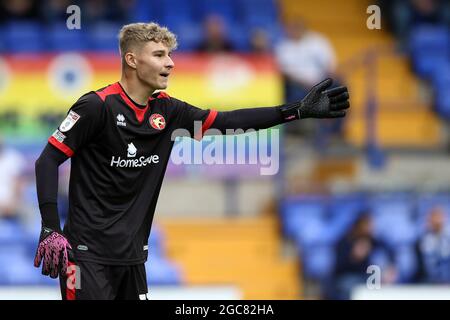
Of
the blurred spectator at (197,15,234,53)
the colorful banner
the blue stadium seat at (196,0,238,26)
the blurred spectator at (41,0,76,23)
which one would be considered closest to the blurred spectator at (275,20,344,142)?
the colorful banner

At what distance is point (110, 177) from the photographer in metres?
5.68

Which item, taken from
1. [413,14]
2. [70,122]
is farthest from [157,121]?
[413,14]

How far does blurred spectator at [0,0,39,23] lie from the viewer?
41.3 ft

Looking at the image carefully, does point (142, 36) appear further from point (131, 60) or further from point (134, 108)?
point (134, 108)

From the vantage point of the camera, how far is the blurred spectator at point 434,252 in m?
10.5

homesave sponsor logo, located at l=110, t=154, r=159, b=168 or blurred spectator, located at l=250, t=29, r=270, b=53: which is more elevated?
blurred spectator, located at l=250, t=29, r=270, b=53

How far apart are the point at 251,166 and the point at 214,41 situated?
1.55 meters

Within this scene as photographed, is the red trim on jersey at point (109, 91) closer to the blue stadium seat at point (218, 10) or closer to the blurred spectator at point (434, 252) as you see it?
the blurred spectator at point (434, 252)

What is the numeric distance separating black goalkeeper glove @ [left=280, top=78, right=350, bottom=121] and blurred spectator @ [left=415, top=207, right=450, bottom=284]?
4945 millimetres

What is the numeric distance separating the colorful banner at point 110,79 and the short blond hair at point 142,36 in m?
5.88

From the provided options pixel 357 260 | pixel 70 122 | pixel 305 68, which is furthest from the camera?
pixel 305 68

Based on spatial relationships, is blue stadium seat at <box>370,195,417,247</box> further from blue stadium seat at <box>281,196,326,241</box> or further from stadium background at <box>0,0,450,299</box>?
blue stadium seat at <box>281,196,326,241</box>
